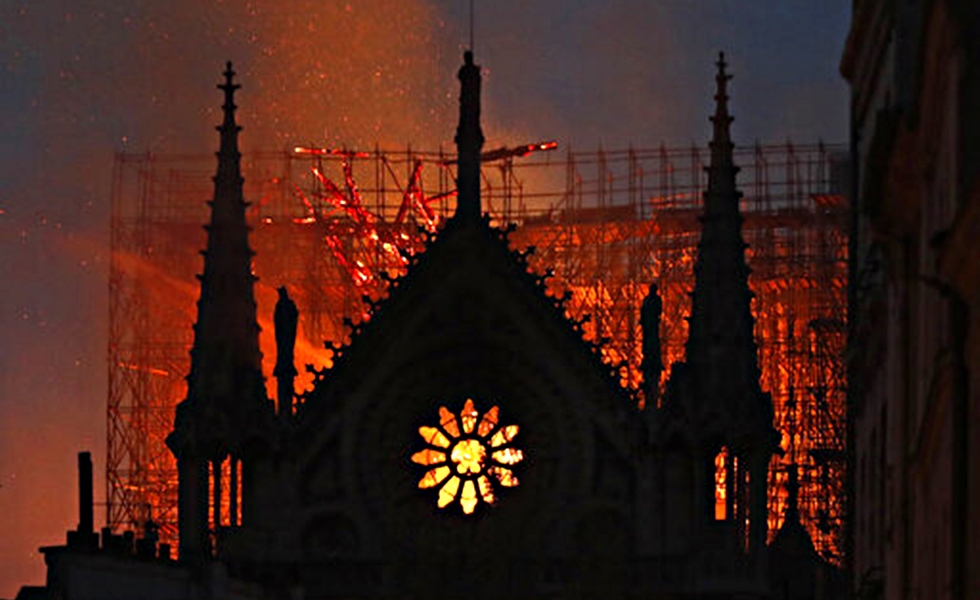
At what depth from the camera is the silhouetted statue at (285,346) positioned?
79438 mm

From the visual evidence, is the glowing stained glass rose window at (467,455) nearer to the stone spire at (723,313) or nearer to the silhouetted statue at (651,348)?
the silhouetted statue at (651,348)

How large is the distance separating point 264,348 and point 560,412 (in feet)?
106

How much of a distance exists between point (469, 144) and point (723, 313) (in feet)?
19.3

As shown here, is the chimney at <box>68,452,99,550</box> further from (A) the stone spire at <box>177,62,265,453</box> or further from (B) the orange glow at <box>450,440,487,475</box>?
(B) the orange glow at <box>450,440,487,475</box>

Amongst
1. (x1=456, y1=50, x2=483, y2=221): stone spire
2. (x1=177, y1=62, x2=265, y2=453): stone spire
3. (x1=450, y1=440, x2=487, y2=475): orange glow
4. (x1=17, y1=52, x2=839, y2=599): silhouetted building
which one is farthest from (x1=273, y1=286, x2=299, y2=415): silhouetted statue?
(x1=456, y1=50, x2=483, y2=221): stone spire

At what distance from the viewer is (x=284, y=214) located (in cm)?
11375

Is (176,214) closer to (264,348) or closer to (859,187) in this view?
(264,348)

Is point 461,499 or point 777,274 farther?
point 777,274

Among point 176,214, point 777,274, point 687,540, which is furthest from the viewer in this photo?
point 176,214

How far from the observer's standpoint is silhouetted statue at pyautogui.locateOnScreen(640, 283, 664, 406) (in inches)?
3110

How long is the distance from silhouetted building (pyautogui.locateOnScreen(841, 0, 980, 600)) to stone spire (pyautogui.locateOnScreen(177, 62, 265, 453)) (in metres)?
18.4

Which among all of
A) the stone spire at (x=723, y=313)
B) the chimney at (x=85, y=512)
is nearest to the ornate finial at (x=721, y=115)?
the stone spire at (x=723, y=313)

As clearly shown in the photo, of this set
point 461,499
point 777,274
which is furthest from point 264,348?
point 461,499

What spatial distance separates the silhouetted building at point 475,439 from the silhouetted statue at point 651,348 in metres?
0.05
